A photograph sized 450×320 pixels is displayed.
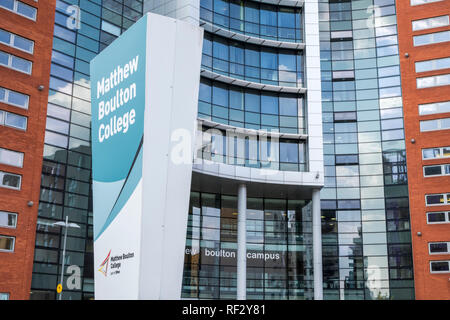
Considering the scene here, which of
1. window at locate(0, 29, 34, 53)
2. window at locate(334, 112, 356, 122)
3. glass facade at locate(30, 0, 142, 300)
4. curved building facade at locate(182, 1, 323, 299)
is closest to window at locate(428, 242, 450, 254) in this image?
curved building facade at locate(182, 1, 323, 299)

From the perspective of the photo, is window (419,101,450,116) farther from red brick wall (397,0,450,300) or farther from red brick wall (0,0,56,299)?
red brick wall (0,0,56,299)

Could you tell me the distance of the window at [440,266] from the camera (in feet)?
136

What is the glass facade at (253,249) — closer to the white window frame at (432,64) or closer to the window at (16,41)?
the white window frame at (432,64)

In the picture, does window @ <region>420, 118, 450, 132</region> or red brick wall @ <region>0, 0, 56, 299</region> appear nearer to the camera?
red brick wall @ <region>0, 0, 56, 299</region>

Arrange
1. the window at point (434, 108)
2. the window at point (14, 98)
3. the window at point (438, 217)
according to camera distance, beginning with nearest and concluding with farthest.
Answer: the window at point (14, 98) < the window at point (438, 217) < the window at point (434, 108)

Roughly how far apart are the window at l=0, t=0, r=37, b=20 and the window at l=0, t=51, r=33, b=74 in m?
3.24

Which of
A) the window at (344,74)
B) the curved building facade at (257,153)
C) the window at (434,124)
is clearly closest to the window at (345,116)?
the window at (344,74)

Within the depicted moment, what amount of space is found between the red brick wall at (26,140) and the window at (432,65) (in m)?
30.4

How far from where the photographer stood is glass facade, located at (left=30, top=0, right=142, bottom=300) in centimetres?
3475

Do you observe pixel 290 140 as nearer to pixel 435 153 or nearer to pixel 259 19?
pixel 259 19

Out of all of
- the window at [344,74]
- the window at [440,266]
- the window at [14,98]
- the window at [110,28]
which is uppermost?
the window at [110,28]

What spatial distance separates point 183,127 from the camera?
7.99 meters
